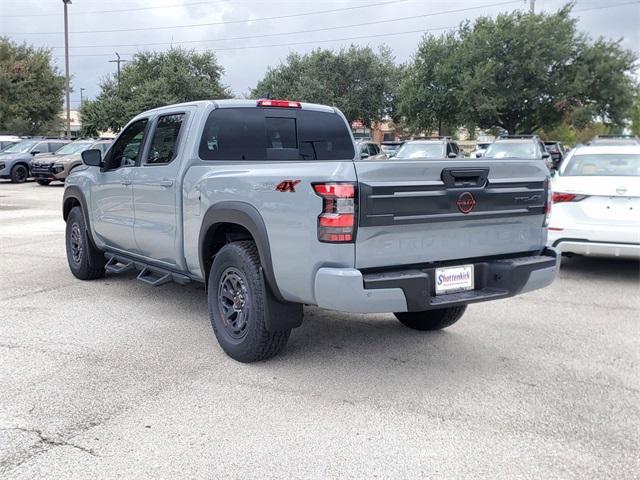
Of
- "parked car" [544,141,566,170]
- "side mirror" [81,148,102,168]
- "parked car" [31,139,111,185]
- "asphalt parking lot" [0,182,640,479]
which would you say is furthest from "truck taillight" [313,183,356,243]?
"parked car" [544,141,566,170]

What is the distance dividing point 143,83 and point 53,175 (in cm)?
2245

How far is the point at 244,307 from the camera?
4.59 m

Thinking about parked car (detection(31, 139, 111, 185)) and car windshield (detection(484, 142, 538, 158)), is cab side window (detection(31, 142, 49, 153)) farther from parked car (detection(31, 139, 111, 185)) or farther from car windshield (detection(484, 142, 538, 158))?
car windshield (detection(484, 142, 538, 158))

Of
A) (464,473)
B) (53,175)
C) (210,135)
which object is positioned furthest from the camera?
(53,175)

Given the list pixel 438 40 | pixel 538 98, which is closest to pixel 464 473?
pixel 538 98

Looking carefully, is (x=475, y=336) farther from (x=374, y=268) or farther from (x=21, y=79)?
(x=21, y=79)

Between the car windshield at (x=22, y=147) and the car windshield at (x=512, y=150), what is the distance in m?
17.4

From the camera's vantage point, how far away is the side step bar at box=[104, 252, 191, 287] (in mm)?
5551

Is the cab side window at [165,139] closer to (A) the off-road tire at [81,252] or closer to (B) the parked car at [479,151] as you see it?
(A) the off-road tire at [81,252]

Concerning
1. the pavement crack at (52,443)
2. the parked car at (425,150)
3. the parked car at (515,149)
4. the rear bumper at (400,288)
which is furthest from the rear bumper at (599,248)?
the parked car at (515,149)

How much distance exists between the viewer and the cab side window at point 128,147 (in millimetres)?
6246

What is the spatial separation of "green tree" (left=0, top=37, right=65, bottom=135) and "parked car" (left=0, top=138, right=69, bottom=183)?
14633mm

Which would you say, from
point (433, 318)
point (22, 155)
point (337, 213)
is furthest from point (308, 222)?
point (22, 155)

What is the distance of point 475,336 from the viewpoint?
216 inches
